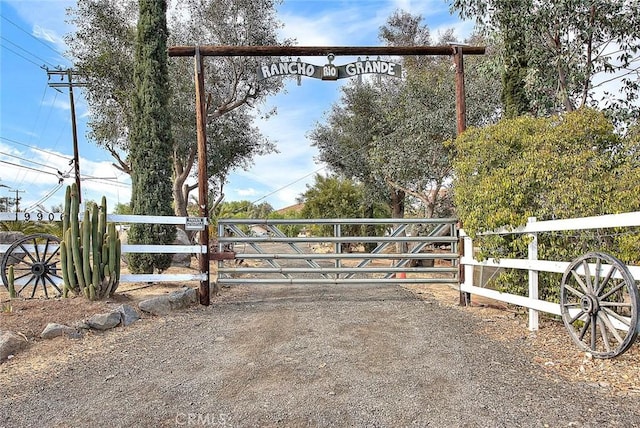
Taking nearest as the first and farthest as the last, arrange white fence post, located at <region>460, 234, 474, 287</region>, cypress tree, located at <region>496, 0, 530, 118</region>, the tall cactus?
the tall cactus → white fence post, located at <region>460, 234, 474, 287</region> → cypress tree, located at <region>496, 0, 530, 118</region>

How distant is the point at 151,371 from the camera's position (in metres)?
3.59

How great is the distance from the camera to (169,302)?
5.88m

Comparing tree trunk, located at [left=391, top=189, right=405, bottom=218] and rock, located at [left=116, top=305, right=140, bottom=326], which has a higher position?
tree trunk, located at [left=391, top=189, right=405, bottom=218]

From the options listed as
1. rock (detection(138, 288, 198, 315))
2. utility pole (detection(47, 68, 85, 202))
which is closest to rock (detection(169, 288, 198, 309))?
rock (detection(138, 288, 198, 315))

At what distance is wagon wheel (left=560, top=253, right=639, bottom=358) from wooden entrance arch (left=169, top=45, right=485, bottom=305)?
268 cm

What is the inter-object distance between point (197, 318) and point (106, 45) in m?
12.2

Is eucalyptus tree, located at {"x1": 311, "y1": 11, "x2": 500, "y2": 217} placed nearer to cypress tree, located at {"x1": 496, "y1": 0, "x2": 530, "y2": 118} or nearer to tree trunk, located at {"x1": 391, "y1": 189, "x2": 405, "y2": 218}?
tree trunk, located at {"x1": 391, "y1": 189, "x2": 405, "y2": 218}

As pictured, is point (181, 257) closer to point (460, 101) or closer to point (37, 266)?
point (37, 266)

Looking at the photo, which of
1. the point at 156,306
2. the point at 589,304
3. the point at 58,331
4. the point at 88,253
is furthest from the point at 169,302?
the point at 589,304

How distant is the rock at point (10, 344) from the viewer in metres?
3.94

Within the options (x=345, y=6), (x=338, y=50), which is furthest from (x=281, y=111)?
(x=338, y=50)

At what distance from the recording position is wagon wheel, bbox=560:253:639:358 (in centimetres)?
332

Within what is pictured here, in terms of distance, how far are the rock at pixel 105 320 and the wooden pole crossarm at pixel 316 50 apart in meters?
4.21

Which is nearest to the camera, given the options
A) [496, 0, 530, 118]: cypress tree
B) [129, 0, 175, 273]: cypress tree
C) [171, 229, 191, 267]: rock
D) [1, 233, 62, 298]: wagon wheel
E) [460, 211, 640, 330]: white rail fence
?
[460, 211, 640, 330]: white rail fence
